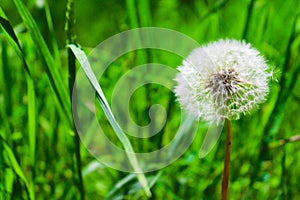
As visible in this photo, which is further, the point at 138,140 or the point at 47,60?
the point at 138,140

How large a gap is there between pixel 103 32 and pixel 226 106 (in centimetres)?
142

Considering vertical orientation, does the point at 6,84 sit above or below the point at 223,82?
above

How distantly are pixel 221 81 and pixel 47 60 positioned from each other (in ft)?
1.07

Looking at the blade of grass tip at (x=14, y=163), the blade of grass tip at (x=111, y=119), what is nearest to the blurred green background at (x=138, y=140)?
the blade of grass tip at (x=14, y=163)

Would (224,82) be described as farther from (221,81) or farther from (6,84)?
(6,84)

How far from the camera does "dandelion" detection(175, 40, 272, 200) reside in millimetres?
837

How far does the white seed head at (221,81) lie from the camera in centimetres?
84

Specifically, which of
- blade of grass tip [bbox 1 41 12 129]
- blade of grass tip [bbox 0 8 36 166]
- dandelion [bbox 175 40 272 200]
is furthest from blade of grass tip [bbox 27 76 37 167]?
dandelion [bbox 175 40 272 200]

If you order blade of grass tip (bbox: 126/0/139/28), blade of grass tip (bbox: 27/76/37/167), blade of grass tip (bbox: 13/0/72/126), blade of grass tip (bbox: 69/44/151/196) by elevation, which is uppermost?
blade of grass tip (bbox: 126/0/139/28)

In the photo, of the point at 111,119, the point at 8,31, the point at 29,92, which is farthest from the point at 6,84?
the point at 111,119

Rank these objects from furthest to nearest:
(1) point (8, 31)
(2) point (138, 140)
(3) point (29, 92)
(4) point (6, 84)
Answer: (2) point (138, 140) → (4) point (6, 84) → (3) point (29, 92) → (1) point (8, 31)

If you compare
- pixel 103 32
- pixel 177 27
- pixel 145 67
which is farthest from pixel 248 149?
pixel 103 32

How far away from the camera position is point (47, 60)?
99 centimetres

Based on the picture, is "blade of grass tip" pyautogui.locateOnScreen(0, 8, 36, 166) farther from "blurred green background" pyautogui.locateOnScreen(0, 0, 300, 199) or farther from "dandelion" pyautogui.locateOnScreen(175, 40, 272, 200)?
"dandelion" pyautogui.locateOnScreen(175, 40, 272, 200)
